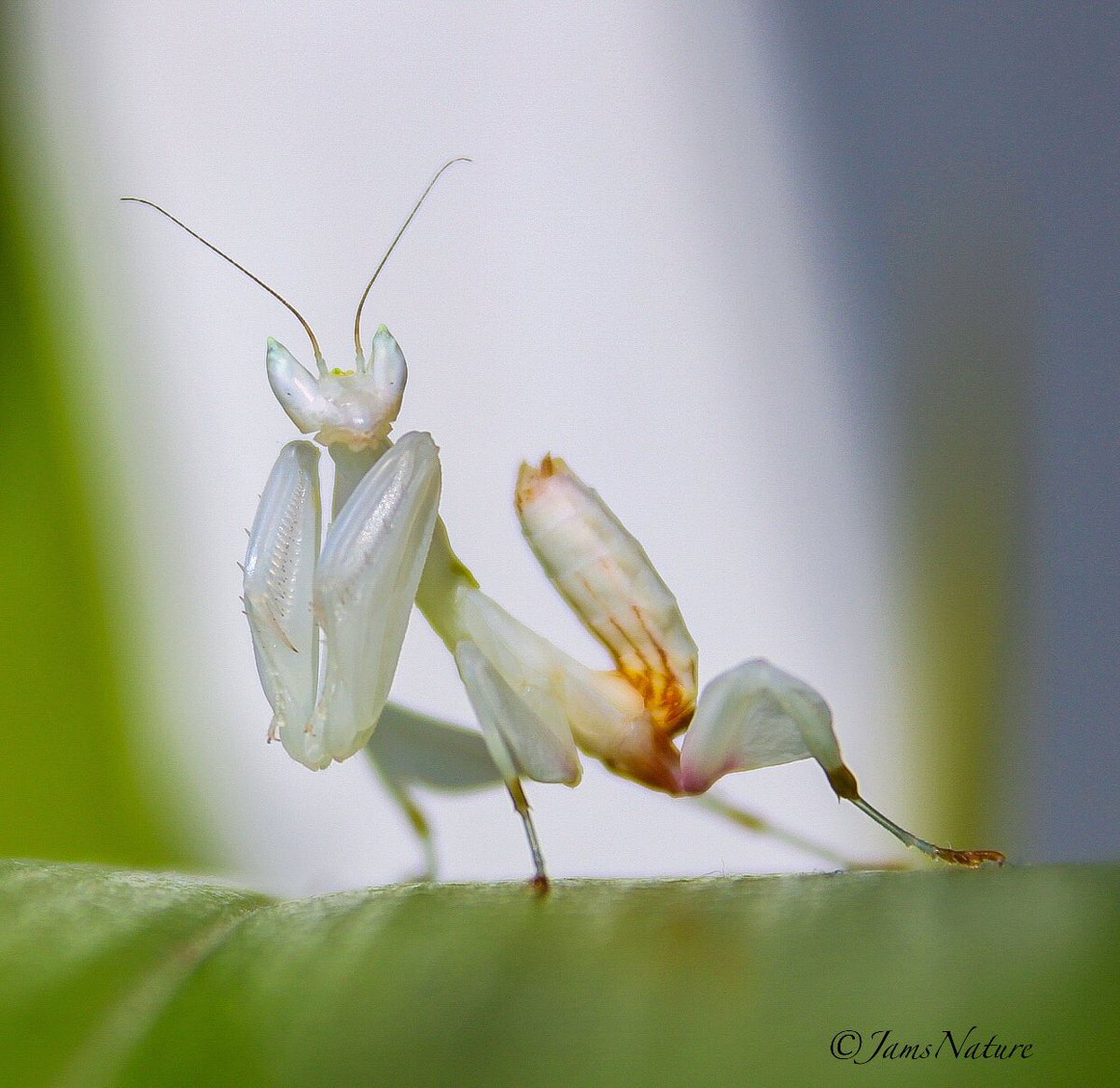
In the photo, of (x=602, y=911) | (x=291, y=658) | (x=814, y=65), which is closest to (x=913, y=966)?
(x=602, y=911)

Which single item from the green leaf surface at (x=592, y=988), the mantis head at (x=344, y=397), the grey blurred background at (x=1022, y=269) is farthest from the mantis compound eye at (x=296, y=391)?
the grey blurred background at (x=1022, y=269)

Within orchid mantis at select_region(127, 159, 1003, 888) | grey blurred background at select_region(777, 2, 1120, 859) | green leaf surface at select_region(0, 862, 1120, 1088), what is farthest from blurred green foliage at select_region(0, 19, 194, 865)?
grey blurred background at select_region(777, 2, 1120, 859)

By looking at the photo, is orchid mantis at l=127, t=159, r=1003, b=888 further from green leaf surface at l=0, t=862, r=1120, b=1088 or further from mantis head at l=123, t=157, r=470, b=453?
green leaf surface at l=0, t=862, r=1120, b=1088

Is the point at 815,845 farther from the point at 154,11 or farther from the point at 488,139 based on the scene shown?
the point at 154,11

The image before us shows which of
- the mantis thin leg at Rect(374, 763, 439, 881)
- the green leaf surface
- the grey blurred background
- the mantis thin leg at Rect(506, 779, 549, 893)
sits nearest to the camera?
the green leaf surface

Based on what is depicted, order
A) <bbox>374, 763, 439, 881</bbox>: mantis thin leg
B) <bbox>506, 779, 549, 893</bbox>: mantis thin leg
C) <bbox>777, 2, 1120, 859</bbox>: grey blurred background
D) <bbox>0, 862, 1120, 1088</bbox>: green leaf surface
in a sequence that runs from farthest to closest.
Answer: <bbox>777, 2, 1120, 859</bbox>: grey blurred background < <bbox>374, 763, 439, 881</bbox>: mantis thin leg < <bbox>506, 779, 549, 893</bbox>: mantis thin leg < <bbox>0, 862, 1120, 1088</bbox>: green leaf surface
